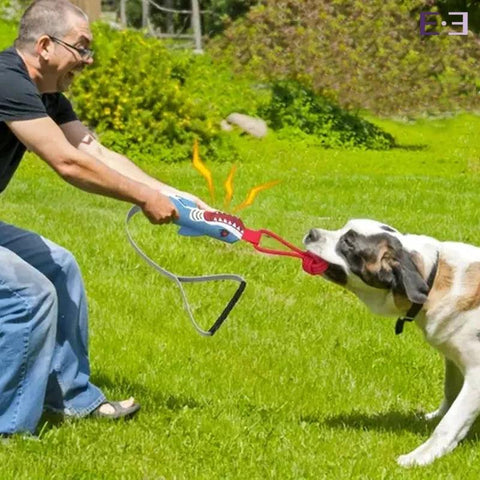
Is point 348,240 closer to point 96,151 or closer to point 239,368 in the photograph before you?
point 96,151

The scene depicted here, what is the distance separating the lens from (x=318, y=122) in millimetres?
21078

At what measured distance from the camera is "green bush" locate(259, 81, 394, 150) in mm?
20859

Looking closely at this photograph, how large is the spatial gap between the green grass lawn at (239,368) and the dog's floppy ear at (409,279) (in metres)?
0.86

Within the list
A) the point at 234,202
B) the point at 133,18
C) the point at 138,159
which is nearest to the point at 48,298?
the point at 234,202

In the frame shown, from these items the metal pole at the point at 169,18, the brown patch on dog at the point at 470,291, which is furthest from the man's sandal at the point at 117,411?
the metal pole at the point at 169,18

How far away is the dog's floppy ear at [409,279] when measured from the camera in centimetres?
507

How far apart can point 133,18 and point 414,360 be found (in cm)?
3602

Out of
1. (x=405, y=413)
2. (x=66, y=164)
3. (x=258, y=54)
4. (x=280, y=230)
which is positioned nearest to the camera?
(x=66, y=164)

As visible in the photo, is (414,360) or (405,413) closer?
(405,413)

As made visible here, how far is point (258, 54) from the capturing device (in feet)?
79.6

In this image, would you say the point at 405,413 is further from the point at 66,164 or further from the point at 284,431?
the point at 66,164

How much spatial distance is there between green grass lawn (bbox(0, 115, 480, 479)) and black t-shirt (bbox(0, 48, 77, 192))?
141cm

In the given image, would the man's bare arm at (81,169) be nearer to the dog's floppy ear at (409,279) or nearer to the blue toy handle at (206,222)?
the blue toy handle at (206,222)

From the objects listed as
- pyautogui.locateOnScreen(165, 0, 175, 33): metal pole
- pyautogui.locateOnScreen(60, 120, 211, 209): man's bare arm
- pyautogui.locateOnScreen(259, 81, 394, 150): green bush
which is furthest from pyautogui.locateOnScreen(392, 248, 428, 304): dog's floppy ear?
pyautogui.locateOnScreen(165, 0, 175, 33): metal pole
